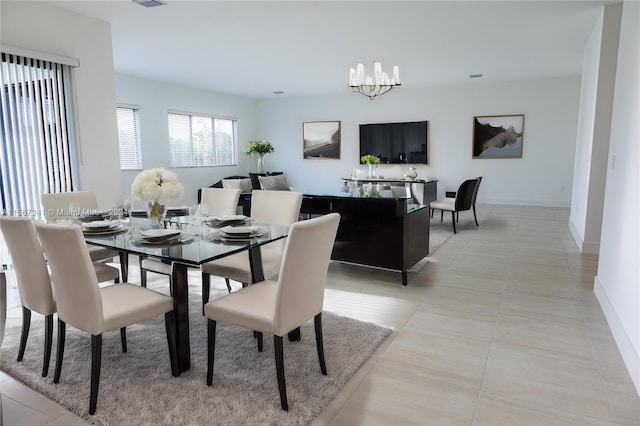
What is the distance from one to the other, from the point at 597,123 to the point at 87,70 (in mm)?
5343

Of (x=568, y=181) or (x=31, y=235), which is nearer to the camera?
(x=31, y=235)

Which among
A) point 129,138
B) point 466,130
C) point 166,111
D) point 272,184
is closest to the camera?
point 272,184

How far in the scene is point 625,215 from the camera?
2.53 m

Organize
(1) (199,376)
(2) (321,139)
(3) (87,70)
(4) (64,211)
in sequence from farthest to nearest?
(2) (321,139)
(3) (87,70)
(4) (64,211)
(1) (199,376)

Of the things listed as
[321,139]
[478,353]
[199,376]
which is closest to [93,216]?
[199,376]

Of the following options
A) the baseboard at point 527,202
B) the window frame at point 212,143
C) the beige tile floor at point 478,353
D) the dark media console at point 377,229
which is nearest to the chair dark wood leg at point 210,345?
the beige tile floor at point 478,353

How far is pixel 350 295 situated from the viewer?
3.42m

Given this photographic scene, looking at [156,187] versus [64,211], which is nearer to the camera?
[156,187]

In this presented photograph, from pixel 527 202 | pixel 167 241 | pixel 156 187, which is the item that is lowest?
pixel 527 202

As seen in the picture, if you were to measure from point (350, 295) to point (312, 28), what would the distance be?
10.0ft

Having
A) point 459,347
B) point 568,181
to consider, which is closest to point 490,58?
point 568,181

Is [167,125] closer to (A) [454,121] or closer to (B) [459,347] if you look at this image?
(A) [454,121]

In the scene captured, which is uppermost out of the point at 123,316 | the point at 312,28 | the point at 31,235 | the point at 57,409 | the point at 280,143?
the point at 312,28

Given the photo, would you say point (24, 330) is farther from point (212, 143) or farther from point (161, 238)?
point (212, 143)
